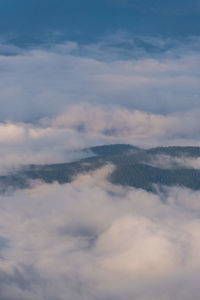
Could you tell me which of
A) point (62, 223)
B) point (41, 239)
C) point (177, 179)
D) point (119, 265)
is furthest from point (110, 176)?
point (119, 265)

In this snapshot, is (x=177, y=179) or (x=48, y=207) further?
(x=177, y=179)

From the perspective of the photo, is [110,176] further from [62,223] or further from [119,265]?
[119,265]

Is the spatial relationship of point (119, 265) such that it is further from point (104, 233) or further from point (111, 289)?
point (104, 233)

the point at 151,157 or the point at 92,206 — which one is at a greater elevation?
the point at 151,157

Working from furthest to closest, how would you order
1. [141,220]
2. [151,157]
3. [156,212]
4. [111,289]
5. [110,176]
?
[151,157], [110,176], [156,212], [141,220], [111,289]

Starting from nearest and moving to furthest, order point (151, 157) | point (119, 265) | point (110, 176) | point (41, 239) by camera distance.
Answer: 1. point (119, 265)
2. point (41, 239)
3. point (110, 176)
4. point (151, 157)

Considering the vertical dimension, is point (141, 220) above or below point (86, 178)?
below

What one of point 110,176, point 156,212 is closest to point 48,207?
point 156,212

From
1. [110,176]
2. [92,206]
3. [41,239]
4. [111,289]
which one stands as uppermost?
[110,176]

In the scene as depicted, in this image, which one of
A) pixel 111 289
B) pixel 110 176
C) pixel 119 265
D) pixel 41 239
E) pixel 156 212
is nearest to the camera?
pixel 111 289
